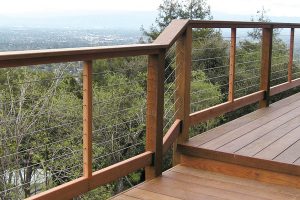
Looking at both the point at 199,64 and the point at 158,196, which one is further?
the point at 199,64

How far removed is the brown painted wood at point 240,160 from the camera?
10.8ft

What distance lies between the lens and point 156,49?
3191 mm

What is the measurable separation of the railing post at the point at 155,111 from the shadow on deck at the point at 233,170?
0.11 meters

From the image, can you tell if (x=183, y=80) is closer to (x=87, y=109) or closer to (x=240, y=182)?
(x=240, y=182)

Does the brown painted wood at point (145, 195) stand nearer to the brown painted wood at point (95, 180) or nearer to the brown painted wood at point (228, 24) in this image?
the brown painted wood at point (95, 180)

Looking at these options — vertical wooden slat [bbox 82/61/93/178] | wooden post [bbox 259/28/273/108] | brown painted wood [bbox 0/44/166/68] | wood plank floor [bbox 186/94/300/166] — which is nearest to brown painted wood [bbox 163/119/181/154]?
wood plank floor [bbox 186/94/300/166]

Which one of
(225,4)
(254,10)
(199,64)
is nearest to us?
(199,64)

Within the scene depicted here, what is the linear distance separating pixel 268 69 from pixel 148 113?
2519 millimetres

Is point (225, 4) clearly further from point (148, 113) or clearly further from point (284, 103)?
point (148, 113)

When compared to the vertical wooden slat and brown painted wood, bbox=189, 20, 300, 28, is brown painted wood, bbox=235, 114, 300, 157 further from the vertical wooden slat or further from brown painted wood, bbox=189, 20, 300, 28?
the vertical wooden slat

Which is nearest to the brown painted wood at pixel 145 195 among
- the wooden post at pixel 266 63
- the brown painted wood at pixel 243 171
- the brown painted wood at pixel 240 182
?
the brown painted wood at pixel 240 182

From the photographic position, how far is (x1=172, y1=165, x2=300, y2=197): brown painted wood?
318 centimetres

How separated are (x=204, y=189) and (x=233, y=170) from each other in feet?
1.34

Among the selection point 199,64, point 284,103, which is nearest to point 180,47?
point 284,103
